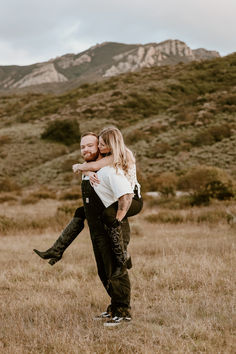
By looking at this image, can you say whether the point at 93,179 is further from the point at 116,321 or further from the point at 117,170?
the point at 116,321

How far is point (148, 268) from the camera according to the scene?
5789mm

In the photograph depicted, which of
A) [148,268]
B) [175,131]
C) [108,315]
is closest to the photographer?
[108,315]

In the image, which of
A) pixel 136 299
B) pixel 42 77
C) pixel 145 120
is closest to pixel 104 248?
pixel 136 299

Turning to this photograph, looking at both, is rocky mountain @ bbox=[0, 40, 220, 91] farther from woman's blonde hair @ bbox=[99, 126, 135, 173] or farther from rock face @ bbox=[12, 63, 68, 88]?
woman's blonde hair @ bbox=[99, 126, 135, 173]

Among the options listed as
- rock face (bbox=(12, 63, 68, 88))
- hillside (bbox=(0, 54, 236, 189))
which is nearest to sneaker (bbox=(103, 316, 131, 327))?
hillside (bbox=(0, 54, 236, 189))

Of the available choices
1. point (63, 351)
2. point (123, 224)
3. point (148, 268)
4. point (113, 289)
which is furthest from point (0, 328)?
point (148, 268)

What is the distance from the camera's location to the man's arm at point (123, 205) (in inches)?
133

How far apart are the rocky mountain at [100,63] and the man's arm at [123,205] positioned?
13161 centimetres

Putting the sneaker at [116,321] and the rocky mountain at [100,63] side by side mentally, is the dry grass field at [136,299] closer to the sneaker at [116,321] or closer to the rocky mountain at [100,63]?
the sneaker at [116,321]

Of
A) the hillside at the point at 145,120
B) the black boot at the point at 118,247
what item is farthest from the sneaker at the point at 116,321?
the hillside at the point at 145,120

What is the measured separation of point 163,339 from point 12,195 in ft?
A: 51.4

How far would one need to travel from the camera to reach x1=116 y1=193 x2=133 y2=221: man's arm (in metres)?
3.38

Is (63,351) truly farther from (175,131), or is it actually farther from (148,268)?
(175,131)

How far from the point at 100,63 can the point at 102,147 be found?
176 meters
